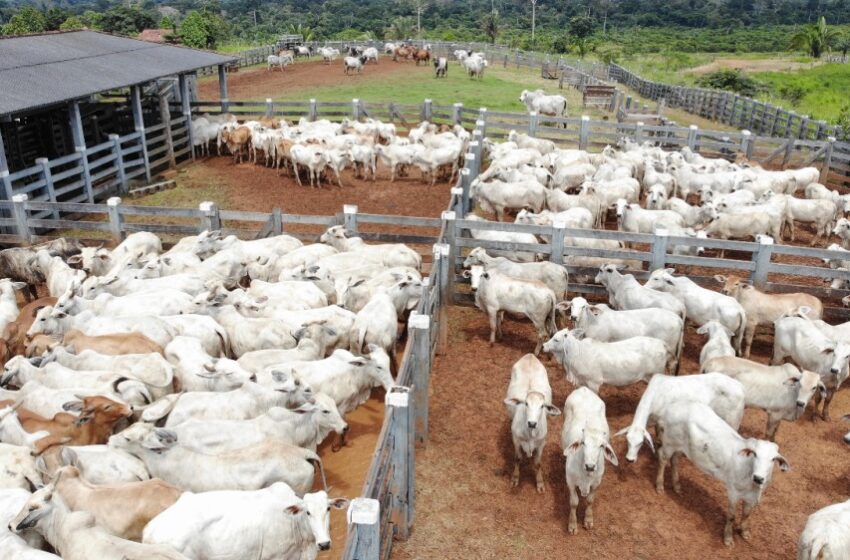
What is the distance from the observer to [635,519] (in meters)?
7.36

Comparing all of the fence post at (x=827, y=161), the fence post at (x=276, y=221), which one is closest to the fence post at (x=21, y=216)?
the fence post at (x=276, y=221)

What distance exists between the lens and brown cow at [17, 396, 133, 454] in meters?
6.86

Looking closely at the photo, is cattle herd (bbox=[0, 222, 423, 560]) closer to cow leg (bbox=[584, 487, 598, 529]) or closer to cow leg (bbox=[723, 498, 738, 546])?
cow leg (bbox=[584, 487, 598, 529])

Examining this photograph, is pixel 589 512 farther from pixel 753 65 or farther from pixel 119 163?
pixel 753 65

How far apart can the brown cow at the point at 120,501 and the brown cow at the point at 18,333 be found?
12.7 ft

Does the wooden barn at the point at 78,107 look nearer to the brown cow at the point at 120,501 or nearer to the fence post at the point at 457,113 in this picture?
the fence post at the point at 457,113

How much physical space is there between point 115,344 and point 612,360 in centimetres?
612

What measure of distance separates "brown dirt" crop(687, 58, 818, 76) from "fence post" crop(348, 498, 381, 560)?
2055 inches

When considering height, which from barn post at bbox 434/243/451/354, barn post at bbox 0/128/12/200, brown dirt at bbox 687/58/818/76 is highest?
barn post at bbox 0/128/12/200

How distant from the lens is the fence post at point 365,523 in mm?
Result: 4957

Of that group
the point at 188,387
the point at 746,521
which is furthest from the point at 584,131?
the point at 188,387

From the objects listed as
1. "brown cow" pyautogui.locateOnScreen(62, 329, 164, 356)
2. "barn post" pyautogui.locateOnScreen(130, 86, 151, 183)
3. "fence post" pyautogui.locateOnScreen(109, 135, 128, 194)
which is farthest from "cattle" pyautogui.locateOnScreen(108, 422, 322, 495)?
"barn post" pyautogui.locateOnScreen(130, 86, 151, 183)

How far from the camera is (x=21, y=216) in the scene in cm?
1295

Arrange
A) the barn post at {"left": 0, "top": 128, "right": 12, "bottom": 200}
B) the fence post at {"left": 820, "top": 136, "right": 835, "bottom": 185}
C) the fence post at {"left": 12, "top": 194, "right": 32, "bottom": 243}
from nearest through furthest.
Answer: the fence post at {"left": 12, "top": 194, "right": 32, "bottom": 243}, the barn post at {"left": 0, "top": 128, "right": 12, "bottom": 200}, the fence post at {"left": 820, "top": 136, "right": 835, "bottom": 185}
